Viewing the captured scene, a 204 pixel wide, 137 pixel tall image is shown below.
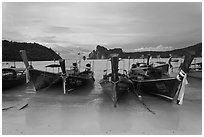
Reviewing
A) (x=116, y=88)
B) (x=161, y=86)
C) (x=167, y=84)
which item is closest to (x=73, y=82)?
(x=116, y=88)

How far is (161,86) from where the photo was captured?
735 centimetres

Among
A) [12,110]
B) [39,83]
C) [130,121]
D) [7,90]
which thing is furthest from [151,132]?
[7,90]

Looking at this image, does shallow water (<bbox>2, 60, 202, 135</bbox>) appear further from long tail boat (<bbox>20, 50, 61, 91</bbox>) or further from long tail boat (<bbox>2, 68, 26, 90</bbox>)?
long tail boat (<bbox>2, 68, 26, 90</bbox>)

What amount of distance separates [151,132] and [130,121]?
920 millimetres

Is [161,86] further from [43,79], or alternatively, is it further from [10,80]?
[10,80]

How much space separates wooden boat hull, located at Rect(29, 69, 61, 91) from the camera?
9.02 metres

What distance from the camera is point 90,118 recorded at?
5.59 m

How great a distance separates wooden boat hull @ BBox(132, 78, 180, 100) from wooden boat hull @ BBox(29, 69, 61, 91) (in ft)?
14.3

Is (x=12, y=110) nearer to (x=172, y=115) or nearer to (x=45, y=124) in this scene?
(x=45, y=124)

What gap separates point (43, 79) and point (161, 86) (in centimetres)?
606

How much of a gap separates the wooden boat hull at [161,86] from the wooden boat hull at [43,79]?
4.36 meters

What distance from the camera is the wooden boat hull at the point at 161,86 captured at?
694cm

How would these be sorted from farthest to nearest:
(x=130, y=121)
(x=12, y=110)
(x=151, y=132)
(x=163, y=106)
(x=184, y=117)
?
(x=163, y=106) → (x=12, y=110) → (x=184, y=117) → (x=130, y=121) → (x=151, y=132)

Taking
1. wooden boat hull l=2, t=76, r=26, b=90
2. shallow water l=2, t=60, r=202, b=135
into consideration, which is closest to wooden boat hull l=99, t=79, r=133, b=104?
shallow water l=2, t=60, r=202, b=135
